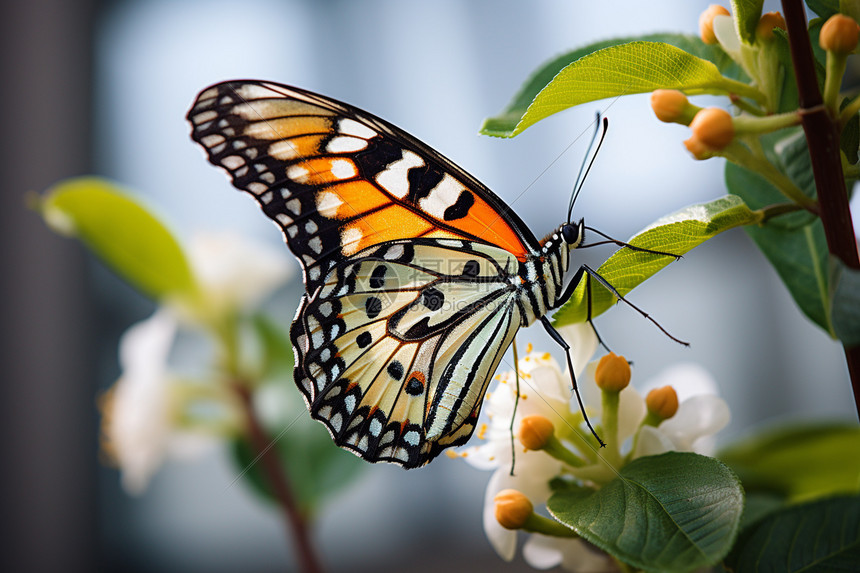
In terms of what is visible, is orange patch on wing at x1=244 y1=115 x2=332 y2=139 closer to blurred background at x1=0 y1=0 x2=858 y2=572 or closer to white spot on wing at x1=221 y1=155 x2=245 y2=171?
white spot on wing at x1=221 y1=155 x2=245 y2=171

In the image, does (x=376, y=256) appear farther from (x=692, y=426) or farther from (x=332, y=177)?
(x=692, y=426)

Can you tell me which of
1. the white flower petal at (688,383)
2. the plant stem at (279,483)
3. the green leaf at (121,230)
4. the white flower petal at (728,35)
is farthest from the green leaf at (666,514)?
the green leaf at (121,230)

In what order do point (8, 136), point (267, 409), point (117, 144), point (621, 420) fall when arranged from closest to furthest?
point (621, 420)
point (267, 409)
point (8, 136)
point (117, 144)

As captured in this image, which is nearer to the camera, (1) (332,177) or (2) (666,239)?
(2) (666,239)

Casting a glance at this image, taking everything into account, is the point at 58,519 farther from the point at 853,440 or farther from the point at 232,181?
the point at 853,440

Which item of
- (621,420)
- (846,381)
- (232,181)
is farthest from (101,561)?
(846,381)

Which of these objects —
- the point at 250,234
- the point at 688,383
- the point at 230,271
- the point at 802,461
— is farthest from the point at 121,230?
the point at 250,234
